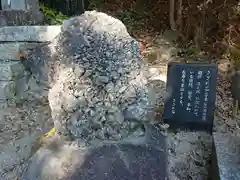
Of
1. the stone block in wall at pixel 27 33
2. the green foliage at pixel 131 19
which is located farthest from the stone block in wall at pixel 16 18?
the green foliage at pixel 131 19

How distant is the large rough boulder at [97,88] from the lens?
1919 millimetres

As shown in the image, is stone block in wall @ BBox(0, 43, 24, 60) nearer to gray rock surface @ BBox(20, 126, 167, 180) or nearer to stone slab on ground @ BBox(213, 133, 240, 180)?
gray rock surface @ BBox(20, 126, 167, 180)

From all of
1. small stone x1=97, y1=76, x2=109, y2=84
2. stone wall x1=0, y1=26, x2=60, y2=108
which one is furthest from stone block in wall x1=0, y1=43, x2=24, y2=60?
small stone x1=97, y1=76, x2=109, y2=84

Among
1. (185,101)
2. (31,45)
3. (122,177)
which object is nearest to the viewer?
(122,177)

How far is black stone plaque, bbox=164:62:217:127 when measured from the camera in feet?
9.26

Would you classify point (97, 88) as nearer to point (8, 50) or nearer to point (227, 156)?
point (227, 156)

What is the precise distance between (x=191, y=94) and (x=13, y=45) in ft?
6.32

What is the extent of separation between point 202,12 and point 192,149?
2.64 m

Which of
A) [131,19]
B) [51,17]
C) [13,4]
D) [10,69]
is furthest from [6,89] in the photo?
[131,19]

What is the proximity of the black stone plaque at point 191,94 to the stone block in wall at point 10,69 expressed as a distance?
1687mm

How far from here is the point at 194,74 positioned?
9.28 feet

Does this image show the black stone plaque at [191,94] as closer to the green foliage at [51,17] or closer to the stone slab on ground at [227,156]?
the stone slab on ground at [227,156]

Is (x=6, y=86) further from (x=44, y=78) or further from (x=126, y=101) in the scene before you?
(x=126, y=101)

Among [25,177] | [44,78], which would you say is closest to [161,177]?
[25,177]
